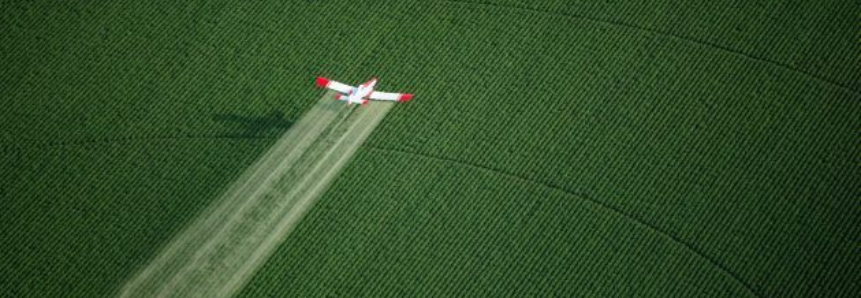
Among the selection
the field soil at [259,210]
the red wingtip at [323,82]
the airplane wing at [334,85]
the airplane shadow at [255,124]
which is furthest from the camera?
the airplane shadow at [255,124]

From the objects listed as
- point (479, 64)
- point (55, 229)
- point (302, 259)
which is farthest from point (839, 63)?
point (55, 229)

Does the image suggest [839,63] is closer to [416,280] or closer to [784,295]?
[784,295]

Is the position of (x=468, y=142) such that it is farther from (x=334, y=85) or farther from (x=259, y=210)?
(x=259, y=210)

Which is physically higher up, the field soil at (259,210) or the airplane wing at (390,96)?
the airplane wing at (390,96)

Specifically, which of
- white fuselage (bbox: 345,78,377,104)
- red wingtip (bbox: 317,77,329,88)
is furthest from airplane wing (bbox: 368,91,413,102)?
red wingtip (bbox: 317,77,329,88)

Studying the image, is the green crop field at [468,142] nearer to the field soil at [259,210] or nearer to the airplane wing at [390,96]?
the field soil at [259,210]

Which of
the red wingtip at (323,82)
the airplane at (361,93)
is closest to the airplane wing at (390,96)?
the airplane at (361,93)
